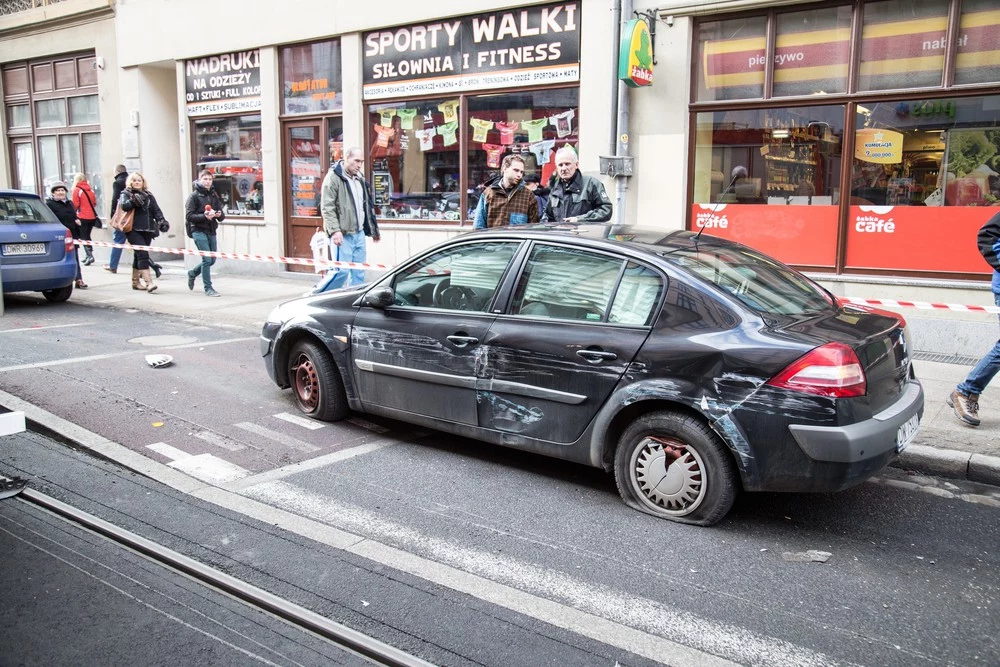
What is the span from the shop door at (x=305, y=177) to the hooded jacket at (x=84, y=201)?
4.91 m

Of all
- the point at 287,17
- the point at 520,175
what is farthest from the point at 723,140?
the point at 287,17

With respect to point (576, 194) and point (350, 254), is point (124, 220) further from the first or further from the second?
point (576, 194)

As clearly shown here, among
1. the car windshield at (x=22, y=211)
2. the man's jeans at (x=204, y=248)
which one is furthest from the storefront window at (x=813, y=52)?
the car windshield at (x=22, y=211)

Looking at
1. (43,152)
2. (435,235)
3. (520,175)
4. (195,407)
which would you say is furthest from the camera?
(43,152)

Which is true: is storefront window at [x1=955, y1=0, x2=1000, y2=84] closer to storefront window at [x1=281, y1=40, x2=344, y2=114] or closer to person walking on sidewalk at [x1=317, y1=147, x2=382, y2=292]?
person walking on sidewalk at [x1=317, y1=147, x2=382, y2=292]

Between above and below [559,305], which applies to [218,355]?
below

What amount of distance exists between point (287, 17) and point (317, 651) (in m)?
13.0

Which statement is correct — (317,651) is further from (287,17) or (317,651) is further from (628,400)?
(287,17)

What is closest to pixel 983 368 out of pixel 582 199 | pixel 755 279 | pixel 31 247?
pixel 755 279

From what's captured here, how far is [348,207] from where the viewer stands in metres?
9.99

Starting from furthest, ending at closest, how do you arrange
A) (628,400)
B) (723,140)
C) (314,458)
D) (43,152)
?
(43,152) < (723,140) < (314,458) < (628,400)

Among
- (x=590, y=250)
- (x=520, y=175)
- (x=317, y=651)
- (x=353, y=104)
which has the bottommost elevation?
(x=317, y=651)

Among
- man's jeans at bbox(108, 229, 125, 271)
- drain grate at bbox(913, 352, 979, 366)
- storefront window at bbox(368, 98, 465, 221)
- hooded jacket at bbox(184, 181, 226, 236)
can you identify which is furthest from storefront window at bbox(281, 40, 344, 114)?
drain grate at bbox(913, 352, 979, 366)

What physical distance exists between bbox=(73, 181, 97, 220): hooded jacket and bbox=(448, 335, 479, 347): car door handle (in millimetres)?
14271
